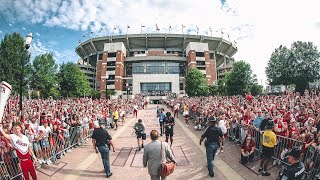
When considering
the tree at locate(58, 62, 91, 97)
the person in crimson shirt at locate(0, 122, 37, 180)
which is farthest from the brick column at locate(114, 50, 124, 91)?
the person in crimson shirt at locate(0, 122, 37, 180)

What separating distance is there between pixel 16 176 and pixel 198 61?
7675 centimetres

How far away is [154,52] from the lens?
8394 cm

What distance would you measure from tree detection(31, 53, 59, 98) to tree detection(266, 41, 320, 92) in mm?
49875

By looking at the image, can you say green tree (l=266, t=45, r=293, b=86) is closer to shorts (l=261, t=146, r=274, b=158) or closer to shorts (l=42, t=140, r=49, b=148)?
shorts (l=261, t=146, r=274, b=158)

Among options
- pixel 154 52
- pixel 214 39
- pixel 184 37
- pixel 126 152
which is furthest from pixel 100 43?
pixel 126 152

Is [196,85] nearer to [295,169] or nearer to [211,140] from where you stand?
[211,140]

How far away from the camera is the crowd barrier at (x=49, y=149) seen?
6094 millimetres

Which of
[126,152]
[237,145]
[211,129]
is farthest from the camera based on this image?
[237,145]

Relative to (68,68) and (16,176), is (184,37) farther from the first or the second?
(16,176)

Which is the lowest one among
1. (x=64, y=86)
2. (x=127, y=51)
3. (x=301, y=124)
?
(x=301, y=124)

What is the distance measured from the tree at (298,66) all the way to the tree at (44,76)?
49875mm

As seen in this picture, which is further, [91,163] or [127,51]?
[127,51]

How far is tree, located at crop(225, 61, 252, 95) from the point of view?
40.8 meters

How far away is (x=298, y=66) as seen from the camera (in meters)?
45.3
